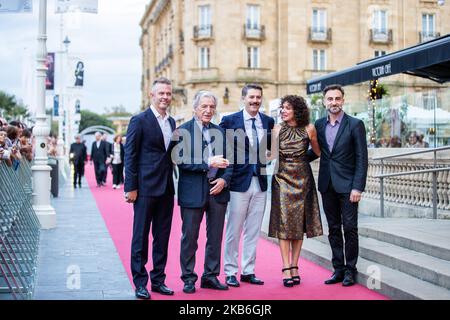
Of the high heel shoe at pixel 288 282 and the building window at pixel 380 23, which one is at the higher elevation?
the building window at pixel 380 23

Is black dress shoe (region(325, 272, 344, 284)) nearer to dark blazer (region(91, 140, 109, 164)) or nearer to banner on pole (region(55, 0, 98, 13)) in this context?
banner on pole (region(55, 0, 98, 13))

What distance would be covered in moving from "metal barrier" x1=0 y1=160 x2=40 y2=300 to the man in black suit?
331 cm

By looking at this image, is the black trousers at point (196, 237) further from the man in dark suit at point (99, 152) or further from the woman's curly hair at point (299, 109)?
the man in dark suit at point (99, 152)

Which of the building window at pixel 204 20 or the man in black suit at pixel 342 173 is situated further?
the building window at pixel 204 20

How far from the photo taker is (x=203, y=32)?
5072 cm

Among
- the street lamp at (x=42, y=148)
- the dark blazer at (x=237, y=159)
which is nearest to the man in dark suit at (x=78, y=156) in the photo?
the street lamp at (x=42, y=148)

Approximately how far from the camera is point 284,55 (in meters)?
49.9

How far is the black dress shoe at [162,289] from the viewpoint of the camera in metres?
6.98

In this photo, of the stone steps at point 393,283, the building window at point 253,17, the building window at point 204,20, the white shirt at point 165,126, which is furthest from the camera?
the building window at point 204,20

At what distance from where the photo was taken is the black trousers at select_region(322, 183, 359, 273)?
7422 mm

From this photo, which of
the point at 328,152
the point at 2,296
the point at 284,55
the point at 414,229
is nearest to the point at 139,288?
the point at 2,296

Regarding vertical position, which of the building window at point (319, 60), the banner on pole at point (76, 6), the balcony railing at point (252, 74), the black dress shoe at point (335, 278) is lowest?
the black dress shoe at point (335, 278)

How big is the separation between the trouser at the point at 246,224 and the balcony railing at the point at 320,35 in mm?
43206

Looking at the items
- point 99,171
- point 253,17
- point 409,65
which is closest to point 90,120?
point 253,17
